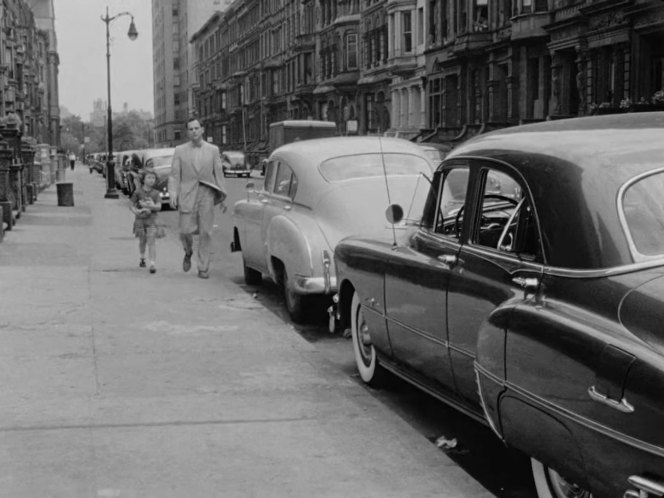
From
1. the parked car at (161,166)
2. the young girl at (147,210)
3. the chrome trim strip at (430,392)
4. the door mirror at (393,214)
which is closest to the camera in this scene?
the chrome trim strip at (430,392)

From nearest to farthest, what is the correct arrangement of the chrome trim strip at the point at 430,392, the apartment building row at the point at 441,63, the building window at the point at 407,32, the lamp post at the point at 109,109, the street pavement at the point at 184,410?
the street pavement at the point at 184,410, the chrome trim strip at the point at 430,392, the apartment building row at the point at 441,63, the lamp post at the point at 109,109, the building window at the point at 407,32

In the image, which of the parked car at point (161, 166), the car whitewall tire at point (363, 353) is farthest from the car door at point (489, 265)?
the parked car at point (161, 166)

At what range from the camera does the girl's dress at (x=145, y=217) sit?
14.3 meters

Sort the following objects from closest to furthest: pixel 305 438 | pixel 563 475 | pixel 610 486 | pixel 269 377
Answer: pixel 610 486 < pixel 563 475 < pixel 305 438 < pixel 269 377

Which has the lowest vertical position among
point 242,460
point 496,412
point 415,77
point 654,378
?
point 242,460

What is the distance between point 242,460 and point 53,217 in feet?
71.4

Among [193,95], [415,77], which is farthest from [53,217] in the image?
[193,95]

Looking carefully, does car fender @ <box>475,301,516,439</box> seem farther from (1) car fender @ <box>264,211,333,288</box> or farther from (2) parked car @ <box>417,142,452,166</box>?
(2) parked car @ <box>417,142,452,166</box>

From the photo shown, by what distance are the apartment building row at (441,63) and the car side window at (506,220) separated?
2601 cm

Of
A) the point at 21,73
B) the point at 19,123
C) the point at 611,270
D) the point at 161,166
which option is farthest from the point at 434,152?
the point at 21,73

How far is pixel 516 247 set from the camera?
17.0ft

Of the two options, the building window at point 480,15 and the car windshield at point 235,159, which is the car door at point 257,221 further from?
the car windshield at point 235,159

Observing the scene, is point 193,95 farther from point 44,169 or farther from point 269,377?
point 269,377

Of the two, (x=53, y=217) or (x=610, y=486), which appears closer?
(x=610, y=486)
